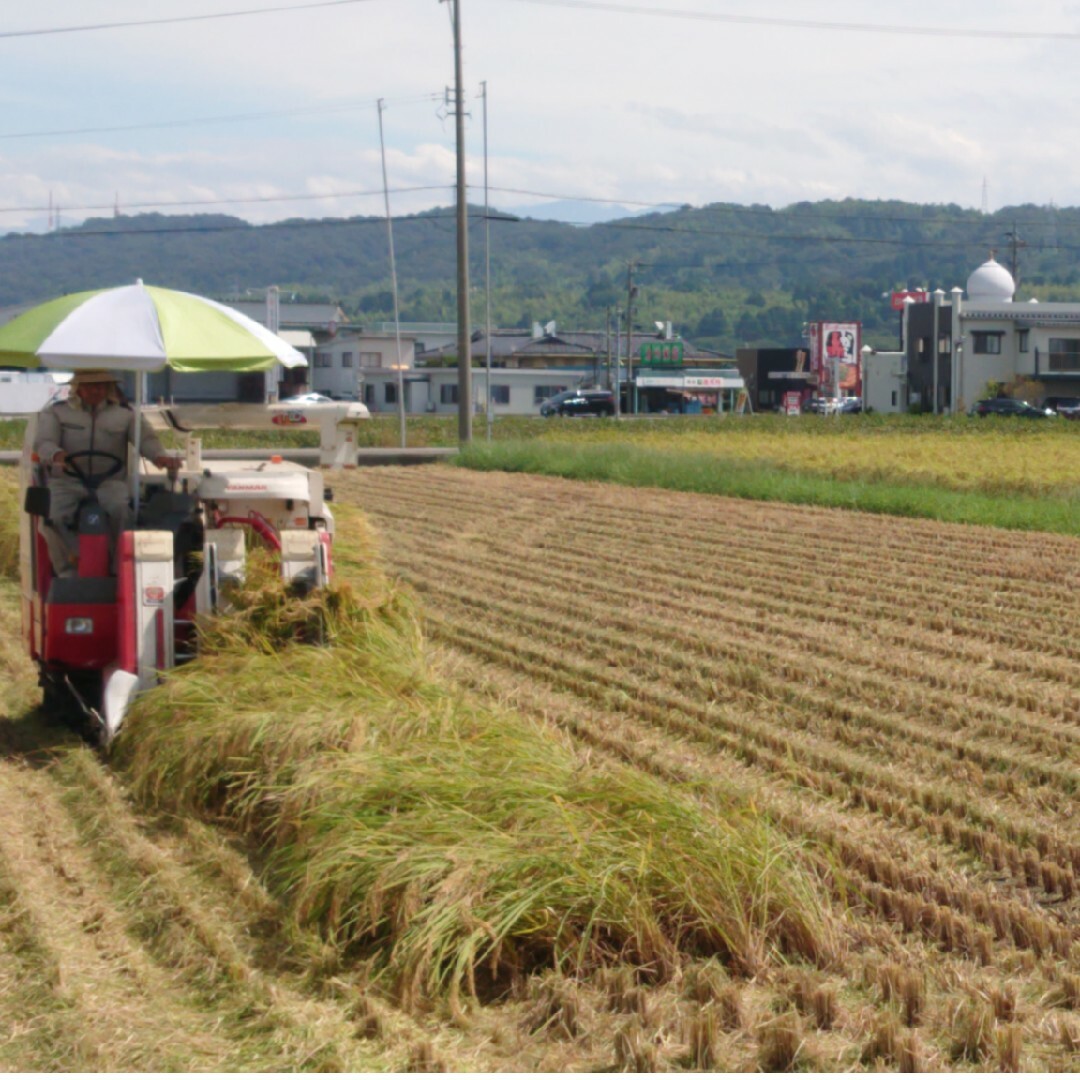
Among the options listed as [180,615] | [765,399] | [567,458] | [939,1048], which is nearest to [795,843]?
[939,1048]

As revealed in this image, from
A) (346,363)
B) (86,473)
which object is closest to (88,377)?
(86,473)

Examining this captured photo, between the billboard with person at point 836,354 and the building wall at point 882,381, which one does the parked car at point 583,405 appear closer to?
the building wall at point 882,381

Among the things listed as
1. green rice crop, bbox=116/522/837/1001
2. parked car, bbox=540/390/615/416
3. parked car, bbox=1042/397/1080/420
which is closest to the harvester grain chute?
green rice crop, bbox=116/522/837/1001

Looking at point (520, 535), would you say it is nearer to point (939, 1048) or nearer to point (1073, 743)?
point (1073, 743)

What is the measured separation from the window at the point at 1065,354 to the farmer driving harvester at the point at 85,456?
62.6 metres

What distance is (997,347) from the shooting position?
6550 cm

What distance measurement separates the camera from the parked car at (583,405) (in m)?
65.2

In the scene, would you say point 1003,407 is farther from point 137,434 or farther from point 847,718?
point 137,434

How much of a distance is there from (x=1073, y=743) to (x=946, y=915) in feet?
8.98

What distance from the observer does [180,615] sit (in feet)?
25.2

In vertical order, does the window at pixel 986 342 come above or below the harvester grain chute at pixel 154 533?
above

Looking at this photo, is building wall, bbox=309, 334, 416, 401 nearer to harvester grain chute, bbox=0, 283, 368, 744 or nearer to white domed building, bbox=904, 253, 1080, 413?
white domed building, bbox=904, 253, 1080, 413

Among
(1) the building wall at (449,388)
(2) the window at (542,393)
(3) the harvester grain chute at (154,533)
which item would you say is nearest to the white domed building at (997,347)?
(2) the window at (542,393)

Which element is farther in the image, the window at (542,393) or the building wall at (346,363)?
the window at (542,393)
